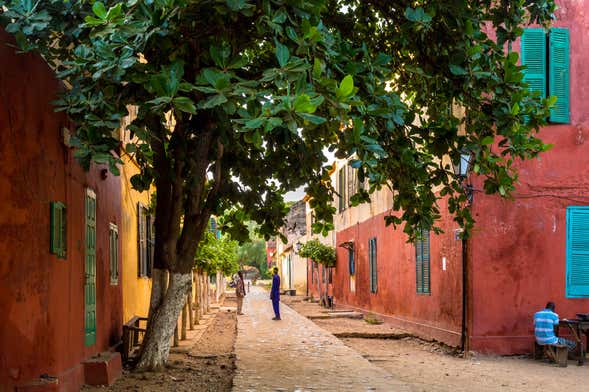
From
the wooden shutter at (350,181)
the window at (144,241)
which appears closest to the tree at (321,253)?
the wooden shutter at (350,181)

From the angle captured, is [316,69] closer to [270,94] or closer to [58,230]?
[270,94]

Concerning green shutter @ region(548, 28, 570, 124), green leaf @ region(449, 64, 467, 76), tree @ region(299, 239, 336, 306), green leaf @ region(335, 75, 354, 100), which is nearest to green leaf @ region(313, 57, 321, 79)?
green leaf @ region(335, 75, 354, 100)

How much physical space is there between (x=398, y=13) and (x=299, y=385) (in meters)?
4.82

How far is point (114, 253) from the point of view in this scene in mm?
11328

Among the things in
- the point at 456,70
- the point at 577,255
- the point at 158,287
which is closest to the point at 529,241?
the point at 577,255

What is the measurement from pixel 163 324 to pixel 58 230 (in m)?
2.66

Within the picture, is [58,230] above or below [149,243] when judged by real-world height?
above

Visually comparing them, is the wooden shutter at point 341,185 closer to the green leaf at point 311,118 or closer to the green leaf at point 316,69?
the green leaf at point 316,69

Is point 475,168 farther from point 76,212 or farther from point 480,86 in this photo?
point 76,212

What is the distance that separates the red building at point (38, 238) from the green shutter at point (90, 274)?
6 centimetres

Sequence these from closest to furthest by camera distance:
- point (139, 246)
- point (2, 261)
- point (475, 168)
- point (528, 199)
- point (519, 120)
Answer: point (2, 261) → point (519, 120) → point (475, 168) → point (528, 199) → point (139, 246)

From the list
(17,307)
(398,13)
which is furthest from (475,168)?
(17,307)

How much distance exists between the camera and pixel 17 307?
22.1 feet

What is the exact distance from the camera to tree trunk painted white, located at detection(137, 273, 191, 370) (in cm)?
984
